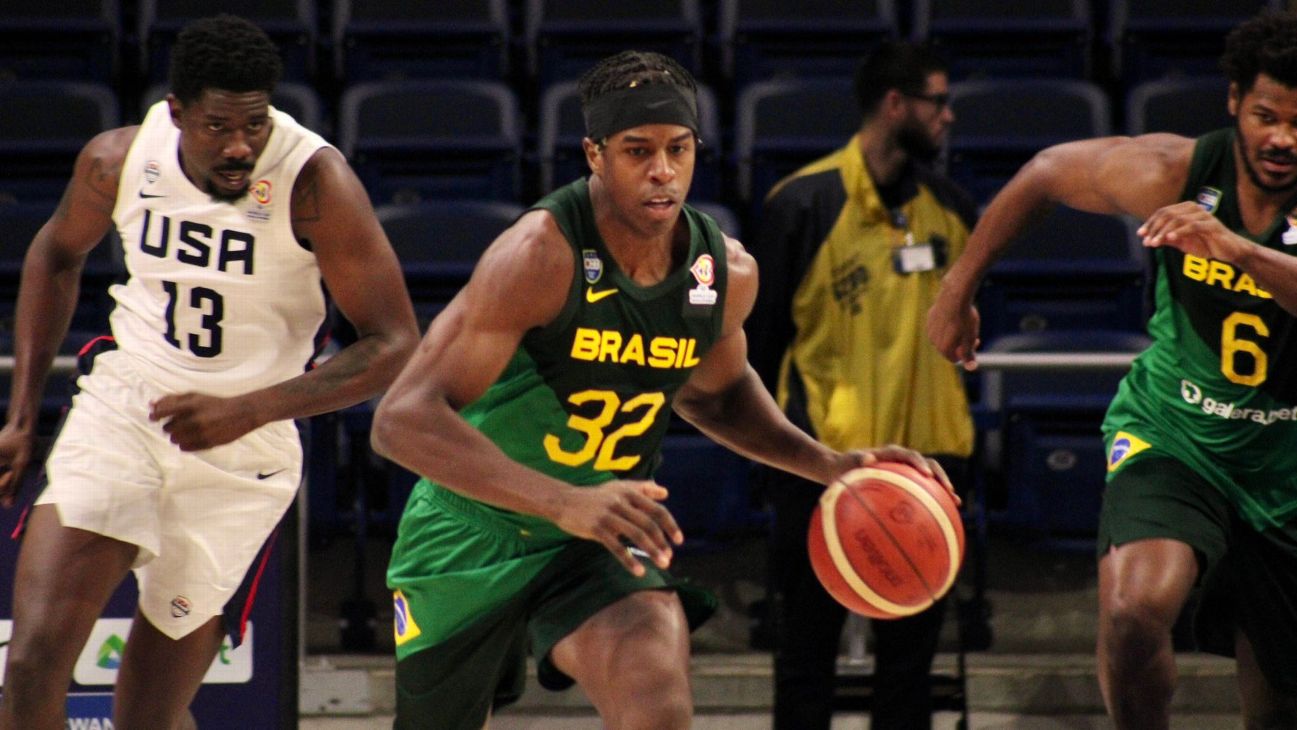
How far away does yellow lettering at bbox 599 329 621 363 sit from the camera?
330 cm

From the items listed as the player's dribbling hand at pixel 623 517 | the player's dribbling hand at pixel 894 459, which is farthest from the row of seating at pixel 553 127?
the player's dribbling hand at pixel 623 517

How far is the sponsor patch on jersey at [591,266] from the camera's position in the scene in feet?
10.8

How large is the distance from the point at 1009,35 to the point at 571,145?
211 cm

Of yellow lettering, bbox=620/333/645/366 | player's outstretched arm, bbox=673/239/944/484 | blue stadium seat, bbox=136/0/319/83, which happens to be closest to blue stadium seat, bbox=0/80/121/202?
blue stadium seat, bbox=136/0/319/83

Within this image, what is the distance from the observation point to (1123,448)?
414 centimetres

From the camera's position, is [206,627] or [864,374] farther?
[864,374]

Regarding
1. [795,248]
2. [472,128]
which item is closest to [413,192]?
[472,128]

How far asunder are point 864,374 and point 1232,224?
50.9 inches

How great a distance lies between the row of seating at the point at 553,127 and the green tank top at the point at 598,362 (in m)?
3.50

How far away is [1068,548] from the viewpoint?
18.9 ft

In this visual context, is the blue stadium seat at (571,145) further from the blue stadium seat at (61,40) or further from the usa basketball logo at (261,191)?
the usa basketball logo at (261,191)

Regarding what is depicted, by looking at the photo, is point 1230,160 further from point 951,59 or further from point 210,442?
point 951,59

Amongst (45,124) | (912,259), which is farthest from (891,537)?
(45,124)

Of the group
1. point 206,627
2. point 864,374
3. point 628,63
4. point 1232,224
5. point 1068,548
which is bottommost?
point 1068,548
